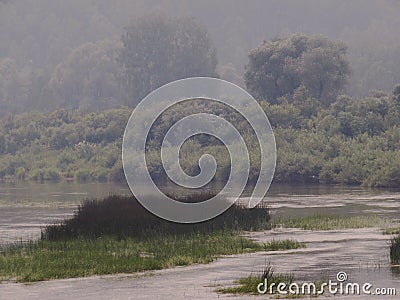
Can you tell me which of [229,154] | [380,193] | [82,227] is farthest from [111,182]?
[82,227]

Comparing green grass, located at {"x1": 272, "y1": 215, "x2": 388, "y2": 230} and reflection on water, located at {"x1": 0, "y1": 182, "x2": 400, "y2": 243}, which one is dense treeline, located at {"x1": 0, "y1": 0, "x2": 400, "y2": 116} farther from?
green grass, located at {"x1": 272, "y1": 215, "x2": 388, "y2": 230}

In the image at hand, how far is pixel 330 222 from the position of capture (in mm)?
33969

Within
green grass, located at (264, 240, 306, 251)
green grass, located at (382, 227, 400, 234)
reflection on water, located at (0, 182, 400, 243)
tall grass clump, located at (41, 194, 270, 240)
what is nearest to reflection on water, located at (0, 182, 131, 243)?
reflection on water, located at (0, 182, 400, 243)

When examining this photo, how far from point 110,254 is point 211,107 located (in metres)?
68.5

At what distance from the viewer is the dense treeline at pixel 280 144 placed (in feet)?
236

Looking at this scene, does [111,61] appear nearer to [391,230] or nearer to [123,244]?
[391,230]

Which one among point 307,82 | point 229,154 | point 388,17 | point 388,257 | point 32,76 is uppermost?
point 388,17

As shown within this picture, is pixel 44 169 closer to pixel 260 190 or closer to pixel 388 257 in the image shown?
pixel 260 190

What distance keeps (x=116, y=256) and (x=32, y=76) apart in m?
142

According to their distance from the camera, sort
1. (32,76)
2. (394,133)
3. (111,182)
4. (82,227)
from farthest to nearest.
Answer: (32,76), (111,182), (394,133), (82,227)

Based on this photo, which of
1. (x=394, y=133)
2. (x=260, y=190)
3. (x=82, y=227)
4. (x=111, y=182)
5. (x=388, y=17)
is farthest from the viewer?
(x=388, y=17)

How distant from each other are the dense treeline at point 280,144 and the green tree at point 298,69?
14.1 feet

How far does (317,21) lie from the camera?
7830 inches

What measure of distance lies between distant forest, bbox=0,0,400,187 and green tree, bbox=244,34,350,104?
0.11 m
